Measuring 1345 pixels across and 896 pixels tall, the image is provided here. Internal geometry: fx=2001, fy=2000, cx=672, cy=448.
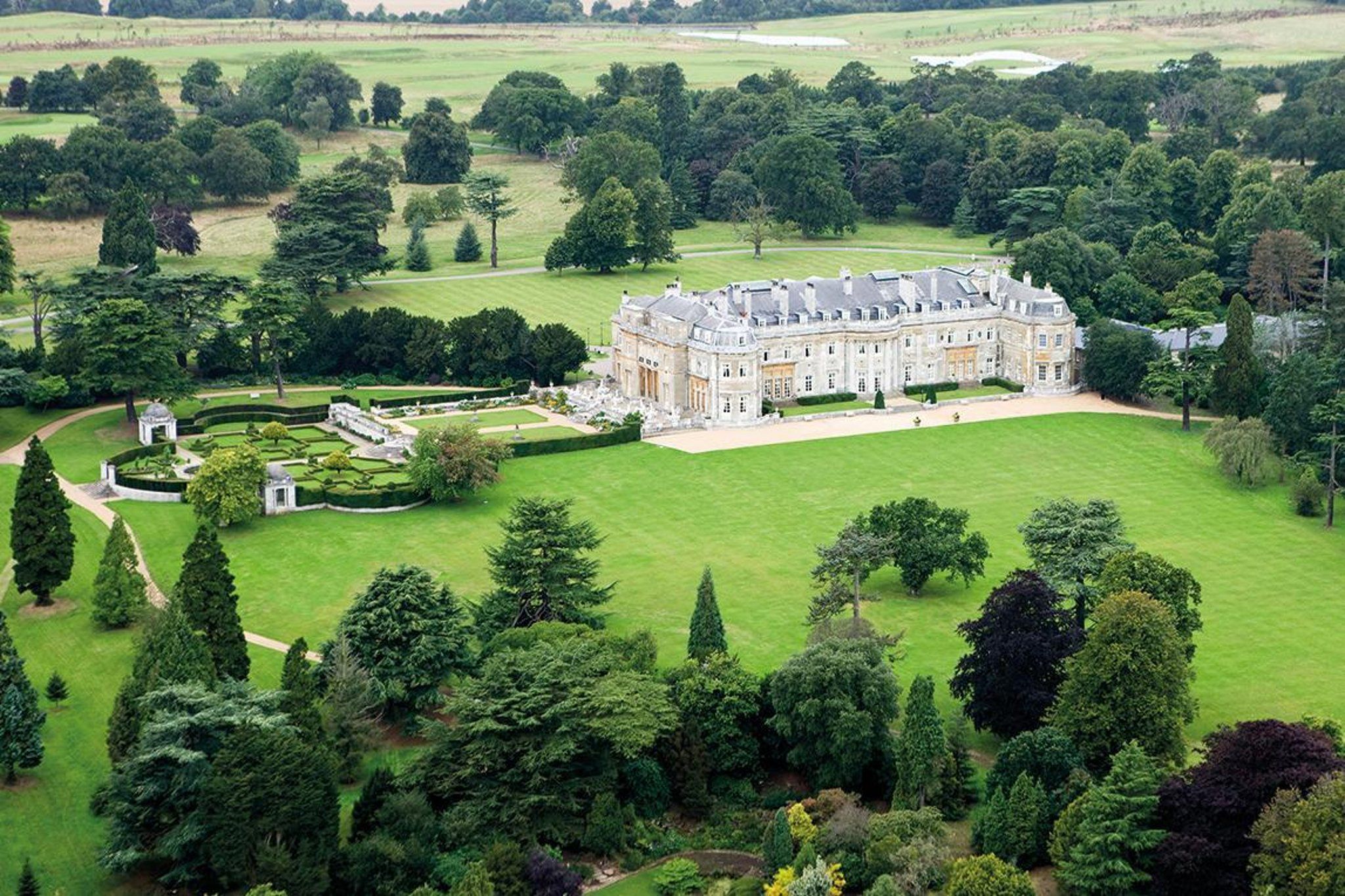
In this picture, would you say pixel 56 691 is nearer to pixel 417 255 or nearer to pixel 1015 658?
pixel 1015 658

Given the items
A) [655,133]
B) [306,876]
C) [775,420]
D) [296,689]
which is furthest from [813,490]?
[655,133]

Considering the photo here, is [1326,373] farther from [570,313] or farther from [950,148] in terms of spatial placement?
[950,148]

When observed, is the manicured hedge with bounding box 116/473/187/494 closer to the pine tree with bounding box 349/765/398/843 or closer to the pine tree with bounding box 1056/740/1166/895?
the pine tree with bounding box 349/765/398/843

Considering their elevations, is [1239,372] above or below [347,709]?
above

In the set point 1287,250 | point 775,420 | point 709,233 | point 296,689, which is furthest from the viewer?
point 709,233

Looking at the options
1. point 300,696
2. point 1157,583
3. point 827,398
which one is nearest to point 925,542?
point 1157,583
